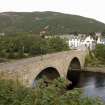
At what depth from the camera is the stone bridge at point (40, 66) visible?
30.2 metres

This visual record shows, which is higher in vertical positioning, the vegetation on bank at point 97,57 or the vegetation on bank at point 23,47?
the vegetation on bank at point 23,47

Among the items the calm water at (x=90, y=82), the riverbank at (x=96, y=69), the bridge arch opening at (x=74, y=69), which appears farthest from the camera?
the riverbank at (x=96, y=69)

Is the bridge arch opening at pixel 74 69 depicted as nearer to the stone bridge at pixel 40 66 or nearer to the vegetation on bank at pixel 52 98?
the stone bridge at pixel 40 66

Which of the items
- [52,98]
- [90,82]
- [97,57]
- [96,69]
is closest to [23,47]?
[96,69]

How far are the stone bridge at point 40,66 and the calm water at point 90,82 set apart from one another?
332cm

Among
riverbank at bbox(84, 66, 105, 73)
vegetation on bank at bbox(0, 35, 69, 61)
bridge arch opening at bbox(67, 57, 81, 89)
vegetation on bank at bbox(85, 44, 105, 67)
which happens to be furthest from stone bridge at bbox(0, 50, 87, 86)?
vegetation on bank at bbox(0, 35, 69, 61)

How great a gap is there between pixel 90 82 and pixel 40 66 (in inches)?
718

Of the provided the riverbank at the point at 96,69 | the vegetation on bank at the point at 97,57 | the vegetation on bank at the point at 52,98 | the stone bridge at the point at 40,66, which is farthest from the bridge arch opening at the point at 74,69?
the vegetation on bank at the point at 52,98

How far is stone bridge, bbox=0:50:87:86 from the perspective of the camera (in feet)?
99.0

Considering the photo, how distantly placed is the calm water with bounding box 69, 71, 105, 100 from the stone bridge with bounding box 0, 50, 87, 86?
131 inches

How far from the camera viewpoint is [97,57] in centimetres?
7975

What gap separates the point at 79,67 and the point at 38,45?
9695 millimetres

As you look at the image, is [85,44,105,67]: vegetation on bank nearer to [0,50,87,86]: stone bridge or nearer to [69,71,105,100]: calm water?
[0,50,87,86]: stone bridge

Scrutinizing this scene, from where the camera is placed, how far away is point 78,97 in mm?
10258
